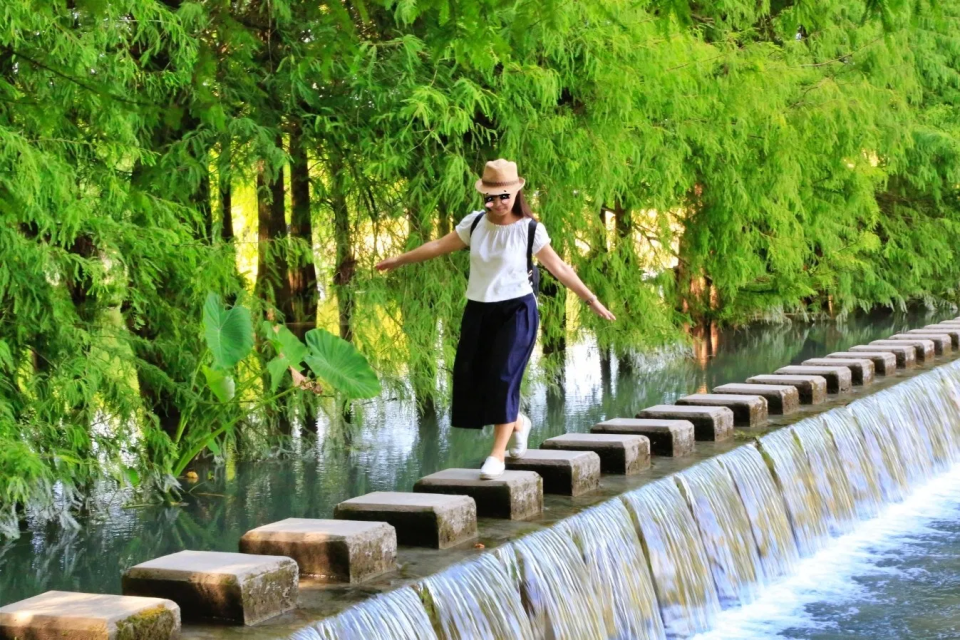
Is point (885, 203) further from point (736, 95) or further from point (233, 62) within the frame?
point (233, 62)

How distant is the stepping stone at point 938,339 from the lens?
39.1 feet

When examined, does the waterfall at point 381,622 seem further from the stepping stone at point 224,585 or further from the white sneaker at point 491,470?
the white sneaker at point 491,470

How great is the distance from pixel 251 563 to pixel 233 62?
6.33 feet

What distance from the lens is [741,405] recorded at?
776cm

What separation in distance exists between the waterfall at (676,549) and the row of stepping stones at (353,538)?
182mm

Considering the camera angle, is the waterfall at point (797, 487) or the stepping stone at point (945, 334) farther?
the stepping stone at point (945, 334)

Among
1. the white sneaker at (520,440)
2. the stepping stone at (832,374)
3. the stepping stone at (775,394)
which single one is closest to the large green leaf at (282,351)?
the stepping stone at (775,394)

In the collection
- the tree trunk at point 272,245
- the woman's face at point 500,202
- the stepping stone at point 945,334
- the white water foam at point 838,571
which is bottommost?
Answer: the white water foam at point 838,571

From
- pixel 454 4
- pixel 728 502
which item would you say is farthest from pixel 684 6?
pixel 728 502

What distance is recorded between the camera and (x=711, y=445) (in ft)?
23.1

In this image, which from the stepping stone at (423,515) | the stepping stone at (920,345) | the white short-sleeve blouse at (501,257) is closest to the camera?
the stepping stone at (423,515)

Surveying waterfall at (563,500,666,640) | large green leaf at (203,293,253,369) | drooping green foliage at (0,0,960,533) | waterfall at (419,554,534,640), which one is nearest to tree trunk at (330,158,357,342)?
drooping green foliage at (0,0,960,533)

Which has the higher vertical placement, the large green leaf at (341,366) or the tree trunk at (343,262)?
the tree trunk at (343,262)

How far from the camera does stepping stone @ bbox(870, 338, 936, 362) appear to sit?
11312mm
